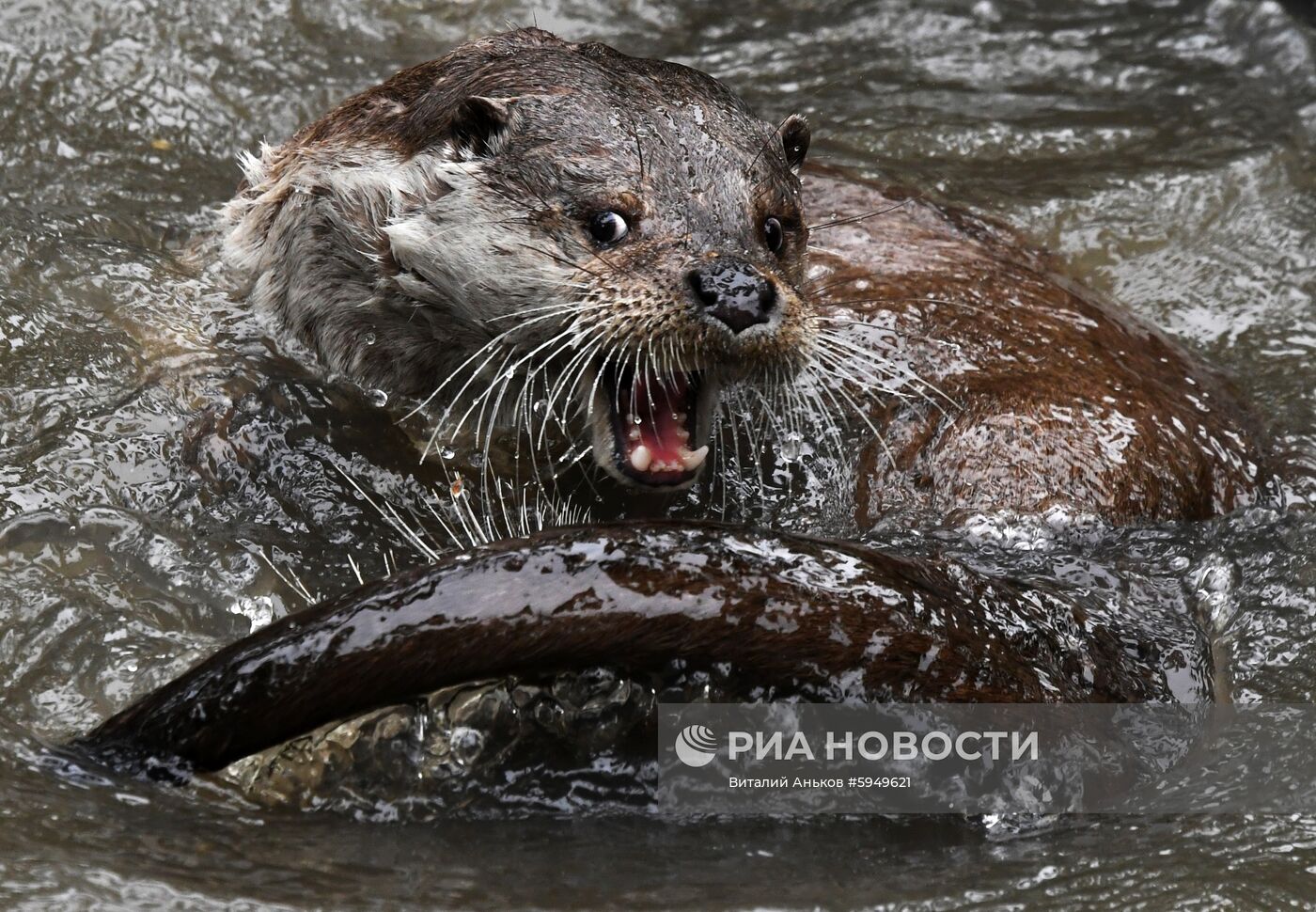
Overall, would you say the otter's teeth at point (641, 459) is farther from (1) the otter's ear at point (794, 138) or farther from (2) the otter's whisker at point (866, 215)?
(2) the otter's whisker at point (866, 215)

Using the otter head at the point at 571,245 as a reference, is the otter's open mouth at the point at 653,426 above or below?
below

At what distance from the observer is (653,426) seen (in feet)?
10.4

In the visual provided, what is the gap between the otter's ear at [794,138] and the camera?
3.45 meters

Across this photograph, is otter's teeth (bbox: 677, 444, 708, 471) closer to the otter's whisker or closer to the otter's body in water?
the otter's body in water

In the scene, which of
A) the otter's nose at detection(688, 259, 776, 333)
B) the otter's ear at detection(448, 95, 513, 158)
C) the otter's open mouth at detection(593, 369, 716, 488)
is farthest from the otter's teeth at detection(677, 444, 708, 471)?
the otter's ear at detection(448, 95, 513, 158)

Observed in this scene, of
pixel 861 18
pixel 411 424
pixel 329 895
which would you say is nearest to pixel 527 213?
pixel 411 424

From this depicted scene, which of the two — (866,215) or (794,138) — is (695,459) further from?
(866,215)

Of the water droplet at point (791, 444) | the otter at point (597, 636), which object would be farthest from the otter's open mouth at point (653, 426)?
the otter at point (597, 636)

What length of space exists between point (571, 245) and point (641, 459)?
42 centimetres

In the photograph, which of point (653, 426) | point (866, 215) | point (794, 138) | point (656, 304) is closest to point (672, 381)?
point (653, 426)

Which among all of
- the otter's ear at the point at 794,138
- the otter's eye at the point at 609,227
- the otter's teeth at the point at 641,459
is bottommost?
the otter's teeth at the point at 641,459

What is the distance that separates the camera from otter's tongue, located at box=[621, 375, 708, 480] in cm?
309

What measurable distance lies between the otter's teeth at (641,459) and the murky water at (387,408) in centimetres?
49

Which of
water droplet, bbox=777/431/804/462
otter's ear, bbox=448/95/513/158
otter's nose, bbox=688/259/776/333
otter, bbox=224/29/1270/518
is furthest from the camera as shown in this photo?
water droplet, bbox=777/431/804/462
